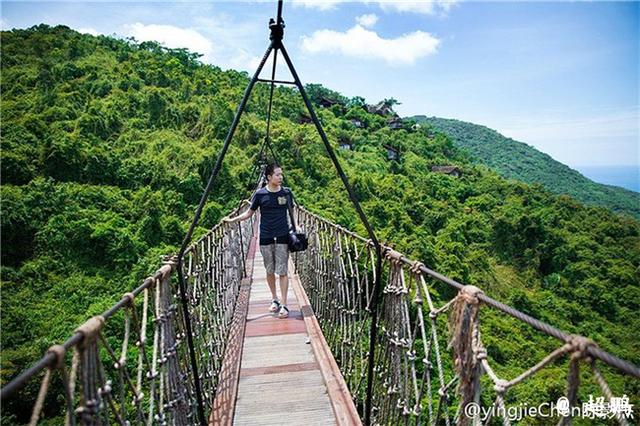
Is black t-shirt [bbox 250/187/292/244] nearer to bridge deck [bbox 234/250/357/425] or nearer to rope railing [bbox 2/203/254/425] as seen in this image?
rope railing [bbox 2/203/254/425]

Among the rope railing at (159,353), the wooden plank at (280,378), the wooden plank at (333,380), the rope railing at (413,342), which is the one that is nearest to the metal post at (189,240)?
the rope railing at (159,353)

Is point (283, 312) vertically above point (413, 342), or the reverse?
point (413, 342)

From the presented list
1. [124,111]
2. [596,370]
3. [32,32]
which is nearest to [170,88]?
[124,111]

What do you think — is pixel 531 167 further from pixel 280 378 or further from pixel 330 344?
pixel 280 378

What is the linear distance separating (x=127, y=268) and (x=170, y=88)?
832 inches

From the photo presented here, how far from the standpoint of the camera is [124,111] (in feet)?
95.1

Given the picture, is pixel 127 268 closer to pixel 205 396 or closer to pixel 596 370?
pixel 205 396

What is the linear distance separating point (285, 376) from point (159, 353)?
1189mm

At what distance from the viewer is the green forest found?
1622 cm

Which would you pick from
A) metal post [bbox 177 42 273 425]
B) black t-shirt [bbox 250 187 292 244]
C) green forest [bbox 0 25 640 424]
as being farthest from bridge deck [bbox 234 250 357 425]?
green forest [bbox 0 25 640 424]

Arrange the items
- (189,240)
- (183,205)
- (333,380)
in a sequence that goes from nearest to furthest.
→ (189,240) → (333,380) → (183,205)

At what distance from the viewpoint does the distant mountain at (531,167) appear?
→ 62188 mm

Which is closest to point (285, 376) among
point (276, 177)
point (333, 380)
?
point (333, 380)

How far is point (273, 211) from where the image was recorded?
3.24 metres
